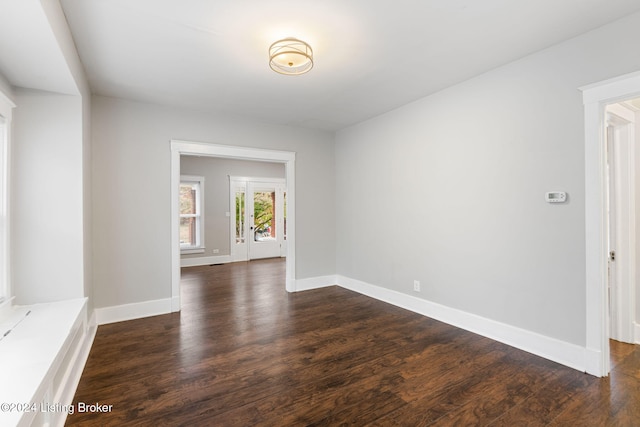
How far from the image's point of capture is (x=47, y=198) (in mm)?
2645

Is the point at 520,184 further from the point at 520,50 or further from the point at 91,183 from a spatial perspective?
the point at 91,183

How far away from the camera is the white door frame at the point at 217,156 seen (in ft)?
13.1

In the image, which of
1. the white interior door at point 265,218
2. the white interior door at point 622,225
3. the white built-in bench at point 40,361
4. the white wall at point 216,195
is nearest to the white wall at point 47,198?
the white built-in bench at point 40,361

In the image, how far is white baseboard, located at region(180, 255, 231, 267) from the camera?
730cm

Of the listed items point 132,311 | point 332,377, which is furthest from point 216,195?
point 332,377

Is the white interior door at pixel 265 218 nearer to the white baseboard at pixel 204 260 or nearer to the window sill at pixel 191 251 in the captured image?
the white baseboard at pixel 204 260

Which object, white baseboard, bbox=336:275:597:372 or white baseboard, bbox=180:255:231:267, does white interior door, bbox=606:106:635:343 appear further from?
white baseboard, bbox=180:255:231:267

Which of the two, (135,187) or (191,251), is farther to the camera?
(191,251)

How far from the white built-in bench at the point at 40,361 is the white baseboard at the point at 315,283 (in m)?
2.81

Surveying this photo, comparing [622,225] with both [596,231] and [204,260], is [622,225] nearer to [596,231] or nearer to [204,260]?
[596,231]

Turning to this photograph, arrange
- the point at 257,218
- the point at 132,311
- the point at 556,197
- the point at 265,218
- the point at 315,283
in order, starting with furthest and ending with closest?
the point at 265,218 → the point at 257,218 → the point at 315,283 → the point at 132,311 → the point at 556,197

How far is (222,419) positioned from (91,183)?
9.87 feet

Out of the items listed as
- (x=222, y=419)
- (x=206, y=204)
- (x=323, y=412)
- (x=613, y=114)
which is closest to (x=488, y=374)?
(x=323, y=412)

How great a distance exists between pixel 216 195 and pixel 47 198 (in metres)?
5.12
